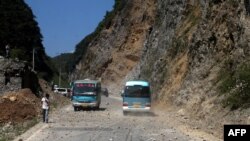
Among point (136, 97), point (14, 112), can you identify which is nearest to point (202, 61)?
point (136, 97)

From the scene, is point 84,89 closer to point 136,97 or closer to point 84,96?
point 84,96

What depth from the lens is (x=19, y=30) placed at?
101875mm

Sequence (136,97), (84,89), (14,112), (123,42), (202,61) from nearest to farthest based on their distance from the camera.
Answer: (14,112) < (136,97) < (202,61) < (84,89) < (123,42)

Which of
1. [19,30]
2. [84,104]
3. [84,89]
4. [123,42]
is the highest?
[19,30]

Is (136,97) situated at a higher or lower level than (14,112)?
higher

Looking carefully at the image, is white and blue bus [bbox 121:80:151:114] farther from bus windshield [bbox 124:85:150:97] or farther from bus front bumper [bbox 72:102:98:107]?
bus front bumper [bbox 72:102:98:107]

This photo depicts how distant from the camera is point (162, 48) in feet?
206

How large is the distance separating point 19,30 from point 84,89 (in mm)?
59247

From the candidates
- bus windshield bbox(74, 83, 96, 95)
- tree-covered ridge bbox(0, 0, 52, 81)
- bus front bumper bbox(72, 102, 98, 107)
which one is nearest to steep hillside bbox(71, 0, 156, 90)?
tree-covered ridge bbox(0, 0, 52, 81)

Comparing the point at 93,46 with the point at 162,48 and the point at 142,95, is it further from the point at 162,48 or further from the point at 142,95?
the point at 142,95

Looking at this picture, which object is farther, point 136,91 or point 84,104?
point 84,104

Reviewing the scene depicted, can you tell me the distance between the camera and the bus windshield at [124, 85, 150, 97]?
39.1 m

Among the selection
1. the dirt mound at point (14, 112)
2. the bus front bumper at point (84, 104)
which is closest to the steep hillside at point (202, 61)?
the bus front bumper at point (84, 104)

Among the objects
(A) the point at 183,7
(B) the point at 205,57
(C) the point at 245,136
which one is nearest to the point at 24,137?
(C) the point at 245,136
